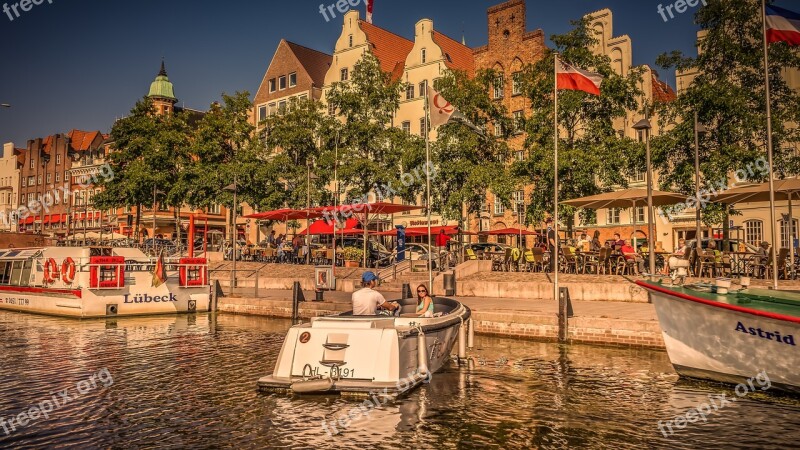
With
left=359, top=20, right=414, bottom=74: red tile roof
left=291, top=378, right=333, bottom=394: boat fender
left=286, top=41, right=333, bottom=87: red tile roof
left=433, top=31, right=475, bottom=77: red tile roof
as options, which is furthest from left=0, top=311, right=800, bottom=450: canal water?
left=286, top=41, right=333, bottom=87: red tile roof

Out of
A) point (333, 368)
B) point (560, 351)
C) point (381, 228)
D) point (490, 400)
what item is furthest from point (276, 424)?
point (381, 228)

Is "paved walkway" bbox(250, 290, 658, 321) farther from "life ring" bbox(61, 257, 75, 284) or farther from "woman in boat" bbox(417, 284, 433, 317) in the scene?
"life ring" bbox(61, 257, 75, 284)

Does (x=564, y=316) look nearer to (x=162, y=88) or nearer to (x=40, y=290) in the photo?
(x=40, y=290)

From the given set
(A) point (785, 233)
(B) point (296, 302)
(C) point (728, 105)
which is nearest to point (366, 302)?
(B) point (296, 302)

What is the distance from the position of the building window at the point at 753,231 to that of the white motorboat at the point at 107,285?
3268cm

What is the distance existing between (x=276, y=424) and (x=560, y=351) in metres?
8.75

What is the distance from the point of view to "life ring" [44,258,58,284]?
1043 inches

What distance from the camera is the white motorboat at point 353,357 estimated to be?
10750 millimetres

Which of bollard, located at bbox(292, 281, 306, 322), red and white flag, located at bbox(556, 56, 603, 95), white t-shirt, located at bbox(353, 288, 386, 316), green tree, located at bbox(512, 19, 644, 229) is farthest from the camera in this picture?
green tree, located at bbox(512, 19, 644, 229)

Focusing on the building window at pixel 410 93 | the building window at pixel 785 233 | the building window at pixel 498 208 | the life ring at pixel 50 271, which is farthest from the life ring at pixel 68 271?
the building window at pixel 785 233

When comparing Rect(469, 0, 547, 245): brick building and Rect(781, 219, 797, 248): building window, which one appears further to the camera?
Rect(469, 0, 547, 245): brick building

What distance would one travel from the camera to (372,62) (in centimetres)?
4194

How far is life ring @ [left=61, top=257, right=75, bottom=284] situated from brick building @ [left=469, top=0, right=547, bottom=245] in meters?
27.1

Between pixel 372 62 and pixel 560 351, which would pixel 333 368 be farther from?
pixel 372 62
